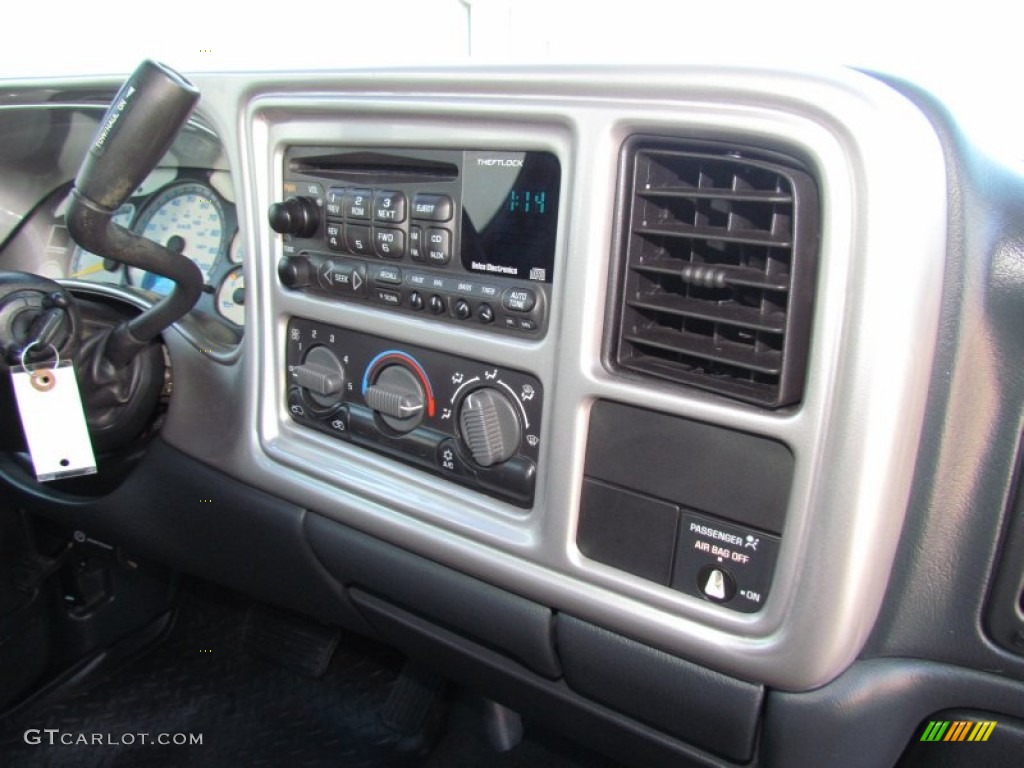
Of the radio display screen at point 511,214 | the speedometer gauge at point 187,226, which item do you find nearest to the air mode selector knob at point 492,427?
the radio display screen at point 511,214

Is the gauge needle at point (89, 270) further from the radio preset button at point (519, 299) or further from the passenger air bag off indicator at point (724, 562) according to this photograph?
the passenger air bag off indicator at point (724, 562)

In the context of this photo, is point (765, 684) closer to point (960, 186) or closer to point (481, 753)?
point (960, 186)

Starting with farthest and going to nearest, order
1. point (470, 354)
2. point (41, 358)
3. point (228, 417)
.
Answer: point (228, 417) → point (41, 358) → point (470, 354)

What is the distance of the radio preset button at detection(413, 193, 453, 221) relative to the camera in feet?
2.82

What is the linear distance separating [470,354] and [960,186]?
1.55 feet

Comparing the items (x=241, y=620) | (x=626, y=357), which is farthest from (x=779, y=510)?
Result: (x=241, y=620)

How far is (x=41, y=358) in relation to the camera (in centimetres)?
105

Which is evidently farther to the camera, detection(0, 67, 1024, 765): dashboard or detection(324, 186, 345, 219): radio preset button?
detection(324, 186, 345, 219): radio preset button

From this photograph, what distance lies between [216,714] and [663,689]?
1.16m

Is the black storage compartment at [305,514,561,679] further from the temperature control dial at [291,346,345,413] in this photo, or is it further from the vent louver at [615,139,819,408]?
the vent louver at [615,139,819,408]

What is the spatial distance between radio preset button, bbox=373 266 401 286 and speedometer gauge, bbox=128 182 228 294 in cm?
68

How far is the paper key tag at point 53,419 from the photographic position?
3.39 ft

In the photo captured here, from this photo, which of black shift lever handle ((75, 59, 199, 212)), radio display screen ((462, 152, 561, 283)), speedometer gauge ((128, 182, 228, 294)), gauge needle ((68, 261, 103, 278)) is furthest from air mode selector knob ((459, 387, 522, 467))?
gauge needle ((68, 261, 103, 278))

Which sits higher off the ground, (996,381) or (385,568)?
(996,381)
